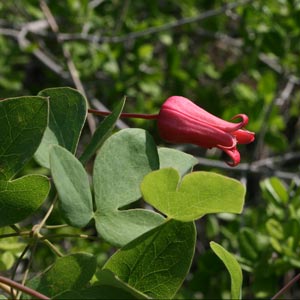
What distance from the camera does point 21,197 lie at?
0.70 meters

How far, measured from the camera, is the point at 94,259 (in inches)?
25.2

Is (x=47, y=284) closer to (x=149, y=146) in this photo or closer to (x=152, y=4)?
(x=149, y=146)

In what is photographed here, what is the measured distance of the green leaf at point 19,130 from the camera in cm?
67

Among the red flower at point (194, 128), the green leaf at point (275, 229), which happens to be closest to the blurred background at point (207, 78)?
the green leaf at point (275, 229)

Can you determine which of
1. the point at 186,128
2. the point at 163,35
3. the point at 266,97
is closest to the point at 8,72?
Answer: the point at 163,35

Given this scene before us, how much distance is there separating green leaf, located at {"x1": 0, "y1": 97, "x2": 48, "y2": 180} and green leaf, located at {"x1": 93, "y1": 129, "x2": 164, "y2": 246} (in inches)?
2.6

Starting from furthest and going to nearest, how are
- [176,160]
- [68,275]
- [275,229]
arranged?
1. [275,229]
2. [176,160]
3. [68,275]

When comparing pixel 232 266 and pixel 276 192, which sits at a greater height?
pixel 232 266

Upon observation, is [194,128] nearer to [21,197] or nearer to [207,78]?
[21,197]

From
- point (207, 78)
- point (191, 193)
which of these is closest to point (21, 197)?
point (191, 193)

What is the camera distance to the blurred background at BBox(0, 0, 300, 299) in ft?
5.36

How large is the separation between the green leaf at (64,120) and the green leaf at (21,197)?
66 mm

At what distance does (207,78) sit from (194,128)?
2.30m

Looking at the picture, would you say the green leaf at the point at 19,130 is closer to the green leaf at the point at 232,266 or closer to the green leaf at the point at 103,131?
the green leaf at the point at 103,131
